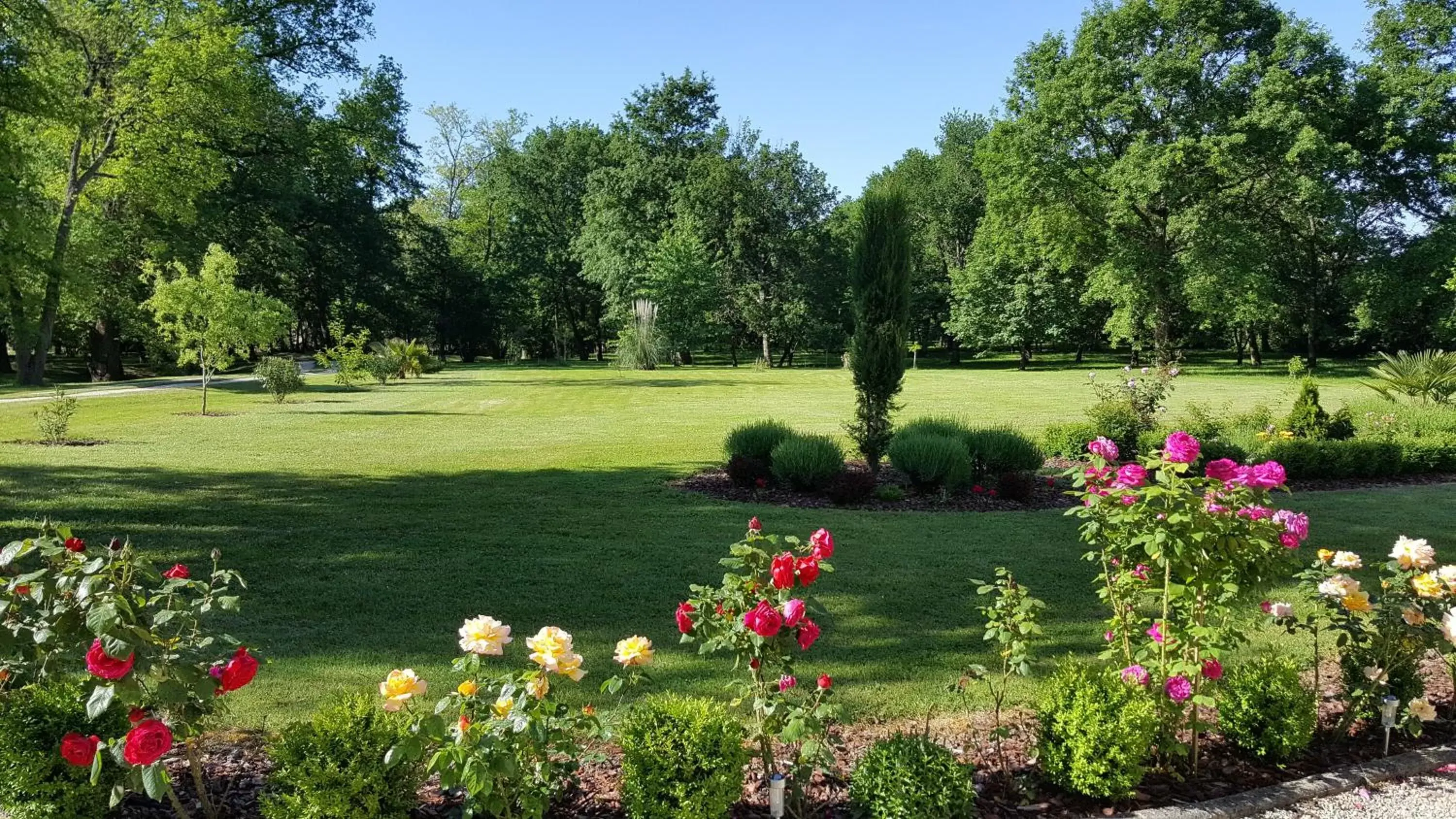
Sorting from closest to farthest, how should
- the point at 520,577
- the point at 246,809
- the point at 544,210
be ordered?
1. the point at 246,809
2. the point at 520,577
3. the point at 544,210

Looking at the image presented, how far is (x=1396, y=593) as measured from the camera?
3.41 meters

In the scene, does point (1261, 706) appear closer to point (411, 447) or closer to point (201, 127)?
point (411, 447)

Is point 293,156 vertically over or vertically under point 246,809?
over

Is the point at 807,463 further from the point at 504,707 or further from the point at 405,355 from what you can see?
the point at 405,355

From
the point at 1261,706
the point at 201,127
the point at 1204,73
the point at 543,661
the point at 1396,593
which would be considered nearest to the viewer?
the point at 543,661

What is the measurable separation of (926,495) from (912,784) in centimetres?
694

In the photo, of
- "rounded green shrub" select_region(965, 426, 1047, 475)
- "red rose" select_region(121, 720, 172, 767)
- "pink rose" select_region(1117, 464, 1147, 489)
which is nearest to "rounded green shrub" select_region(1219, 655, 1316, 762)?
"pink rose" select_region(1117, 464, 1147, 489)

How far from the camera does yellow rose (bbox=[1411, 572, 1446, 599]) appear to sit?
10.7ft

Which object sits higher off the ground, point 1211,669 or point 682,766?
point 1211,669

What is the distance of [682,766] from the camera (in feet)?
8.41

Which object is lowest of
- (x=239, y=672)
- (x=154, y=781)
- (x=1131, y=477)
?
(x=154, y=781)

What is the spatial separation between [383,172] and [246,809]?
140ft

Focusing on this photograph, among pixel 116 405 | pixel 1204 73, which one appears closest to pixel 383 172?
pixel 116 405

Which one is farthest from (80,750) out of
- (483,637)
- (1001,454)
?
(1001,454)
